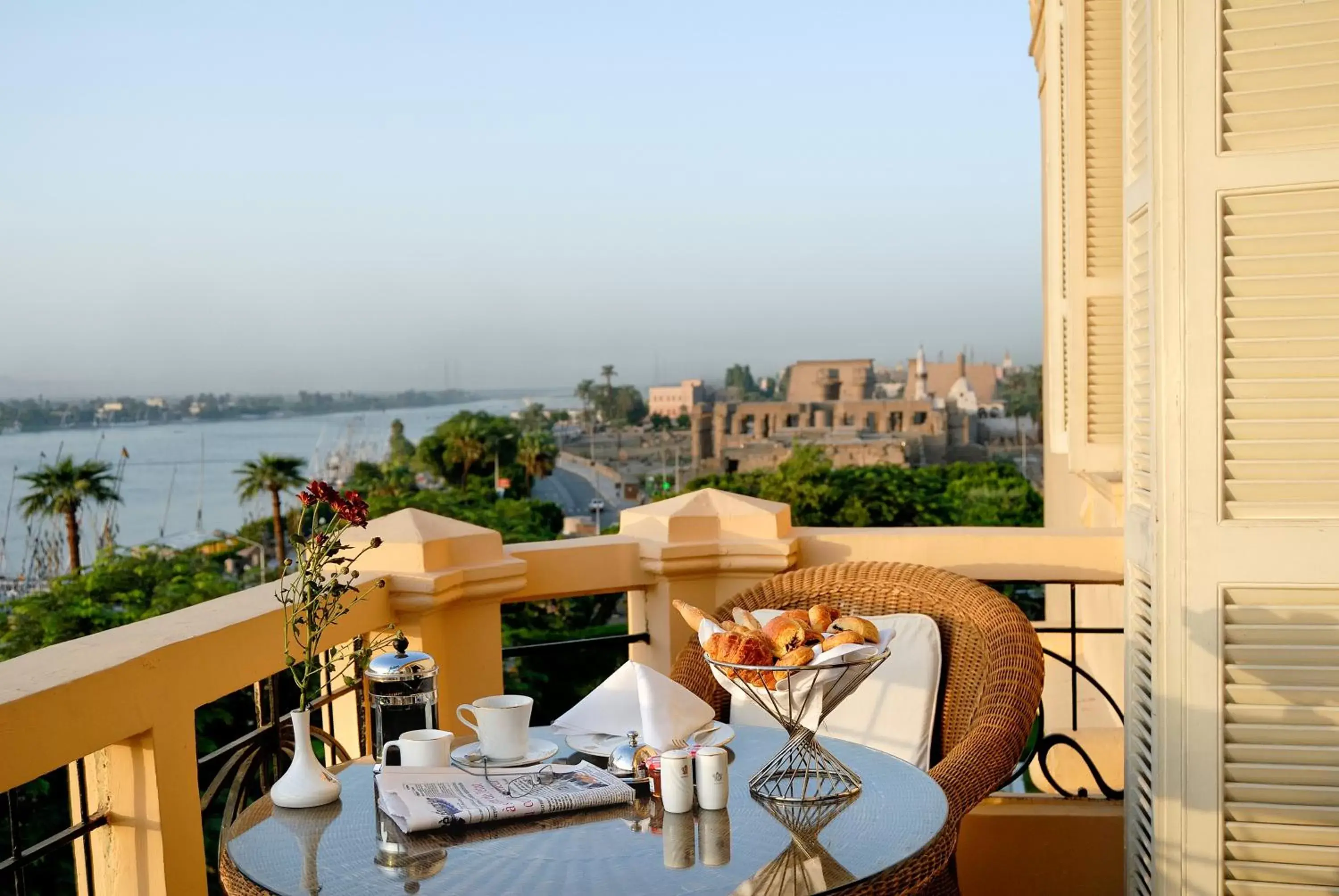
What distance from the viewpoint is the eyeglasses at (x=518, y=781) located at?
1.62 metres

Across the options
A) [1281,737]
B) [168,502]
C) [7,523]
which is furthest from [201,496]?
[1281,737]

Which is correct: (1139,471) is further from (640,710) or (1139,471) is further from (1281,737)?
(640,710)

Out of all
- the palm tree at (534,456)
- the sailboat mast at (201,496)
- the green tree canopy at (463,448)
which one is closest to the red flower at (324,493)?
Result: the sailboat mast at (201,496)

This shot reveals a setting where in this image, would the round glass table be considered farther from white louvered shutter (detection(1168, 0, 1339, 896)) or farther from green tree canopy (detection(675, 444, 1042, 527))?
green tree canopy (detection(675, 444, 1042, 527))

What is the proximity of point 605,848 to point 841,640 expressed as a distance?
1.44ft

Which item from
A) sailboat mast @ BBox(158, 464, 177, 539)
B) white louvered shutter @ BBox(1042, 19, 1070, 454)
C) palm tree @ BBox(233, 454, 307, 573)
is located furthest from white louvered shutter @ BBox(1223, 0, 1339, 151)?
sailboat mast @ BBox(158, 464, 177, 539)

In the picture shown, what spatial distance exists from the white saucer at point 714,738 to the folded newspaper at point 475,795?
17 cm

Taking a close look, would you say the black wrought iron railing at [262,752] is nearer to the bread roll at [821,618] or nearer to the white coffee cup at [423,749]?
the white coffee cup at [423,749]

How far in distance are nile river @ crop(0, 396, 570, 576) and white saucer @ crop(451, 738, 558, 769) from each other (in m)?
32.8

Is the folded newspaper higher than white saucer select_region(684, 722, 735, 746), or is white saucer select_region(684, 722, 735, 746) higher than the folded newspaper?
the folded newspaper

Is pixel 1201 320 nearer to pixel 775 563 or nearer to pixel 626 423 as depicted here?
pixel 775 563

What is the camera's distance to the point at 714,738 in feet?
A: 6.11

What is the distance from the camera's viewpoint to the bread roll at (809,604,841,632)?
178 centimetres

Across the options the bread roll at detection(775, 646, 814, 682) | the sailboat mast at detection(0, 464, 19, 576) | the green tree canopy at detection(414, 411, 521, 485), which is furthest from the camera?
the green tree canopy at detection(414, 411, 521, 485)
